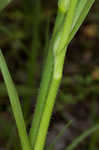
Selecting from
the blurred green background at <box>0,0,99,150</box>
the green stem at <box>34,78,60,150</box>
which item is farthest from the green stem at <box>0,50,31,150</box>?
the blurred green background at <box>0,0,99,150</box>

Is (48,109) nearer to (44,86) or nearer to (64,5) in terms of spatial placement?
(44,86)

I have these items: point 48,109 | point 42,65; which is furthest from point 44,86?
point 42,65

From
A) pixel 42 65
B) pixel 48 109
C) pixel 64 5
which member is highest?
pixel 64 5

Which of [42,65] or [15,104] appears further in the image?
[42,65]

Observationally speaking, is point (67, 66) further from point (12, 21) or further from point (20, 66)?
point (12, 21)

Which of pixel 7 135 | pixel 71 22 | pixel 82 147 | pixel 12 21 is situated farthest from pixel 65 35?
pixel 12 21

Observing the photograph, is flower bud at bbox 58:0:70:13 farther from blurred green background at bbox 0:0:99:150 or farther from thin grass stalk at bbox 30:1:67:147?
blurred green background at bbox 0:0:99:150

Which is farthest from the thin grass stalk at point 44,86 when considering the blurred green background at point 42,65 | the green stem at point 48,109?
the blurred green background at point 42,65

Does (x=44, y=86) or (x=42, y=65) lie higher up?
(x=44, y=86)
